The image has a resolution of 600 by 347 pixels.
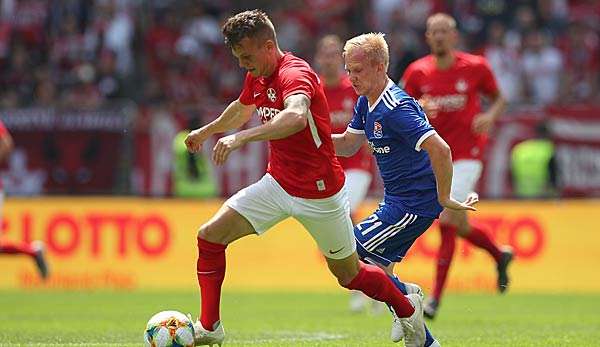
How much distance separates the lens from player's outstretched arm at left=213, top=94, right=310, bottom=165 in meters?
7.10

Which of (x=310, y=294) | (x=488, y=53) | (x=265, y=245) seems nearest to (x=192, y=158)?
(x=265, y=245)

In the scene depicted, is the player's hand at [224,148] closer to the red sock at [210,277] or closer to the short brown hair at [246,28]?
the short brown hair at [246,28]

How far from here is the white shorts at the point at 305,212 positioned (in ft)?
26.7

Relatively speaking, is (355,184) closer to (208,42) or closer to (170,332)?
(170,332)

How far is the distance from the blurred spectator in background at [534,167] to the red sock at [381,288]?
9.91m

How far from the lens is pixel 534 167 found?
1792 cm

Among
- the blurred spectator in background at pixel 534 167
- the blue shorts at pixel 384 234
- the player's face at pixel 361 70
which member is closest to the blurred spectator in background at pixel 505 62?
the blurred spectator in background at pixel 534 167

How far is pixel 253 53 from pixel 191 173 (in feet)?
35.8

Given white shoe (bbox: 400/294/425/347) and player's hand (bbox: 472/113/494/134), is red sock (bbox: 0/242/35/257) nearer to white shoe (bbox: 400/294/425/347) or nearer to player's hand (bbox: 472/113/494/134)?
player's hand (bbox: 472/113/494/134)

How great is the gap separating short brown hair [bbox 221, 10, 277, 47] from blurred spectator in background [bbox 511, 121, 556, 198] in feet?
34.7

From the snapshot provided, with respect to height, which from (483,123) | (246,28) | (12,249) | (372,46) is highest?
(246,28)

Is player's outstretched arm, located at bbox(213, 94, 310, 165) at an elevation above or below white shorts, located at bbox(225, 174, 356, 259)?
above

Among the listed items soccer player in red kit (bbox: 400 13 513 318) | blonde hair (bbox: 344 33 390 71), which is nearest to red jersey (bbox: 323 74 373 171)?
soccer player in red kit (bbox: 400 13 513 318)

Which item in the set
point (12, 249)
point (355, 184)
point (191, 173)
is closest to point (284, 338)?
point (355, 184)
